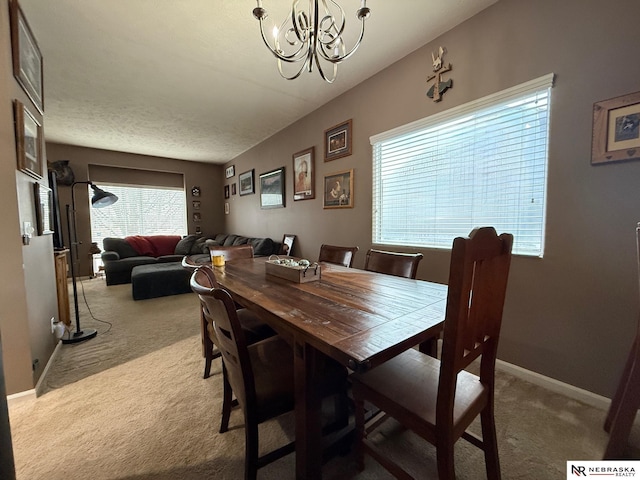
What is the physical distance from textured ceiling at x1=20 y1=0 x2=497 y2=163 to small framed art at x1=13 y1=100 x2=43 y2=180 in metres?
0.75

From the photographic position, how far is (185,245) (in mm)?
5461

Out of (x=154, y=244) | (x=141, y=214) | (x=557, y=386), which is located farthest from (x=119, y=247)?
(x=557, y=386)

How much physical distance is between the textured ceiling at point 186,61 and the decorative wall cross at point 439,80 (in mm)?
201

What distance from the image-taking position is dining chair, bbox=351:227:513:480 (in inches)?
28.2

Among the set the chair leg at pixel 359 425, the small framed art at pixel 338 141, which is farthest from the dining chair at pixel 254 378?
the small framed art at pixel 338 141

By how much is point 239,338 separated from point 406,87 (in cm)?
247

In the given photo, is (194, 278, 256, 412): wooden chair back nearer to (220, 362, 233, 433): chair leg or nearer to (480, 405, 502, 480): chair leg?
(220, 362, 233, 433): chair leg

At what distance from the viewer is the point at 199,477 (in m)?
1.09

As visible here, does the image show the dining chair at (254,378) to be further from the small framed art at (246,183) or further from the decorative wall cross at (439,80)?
the small framed art at (246,183)

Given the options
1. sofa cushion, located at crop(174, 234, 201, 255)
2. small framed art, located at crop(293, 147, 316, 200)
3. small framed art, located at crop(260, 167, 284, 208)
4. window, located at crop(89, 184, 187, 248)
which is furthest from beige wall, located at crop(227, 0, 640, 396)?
window, located at crop(89, 184, 187, 248)

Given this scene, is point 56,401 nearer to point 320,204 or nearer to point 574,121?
point 320,204

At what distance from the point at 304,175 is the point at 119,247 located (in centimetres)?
403

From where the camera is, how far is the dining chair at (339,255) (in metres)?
2.09

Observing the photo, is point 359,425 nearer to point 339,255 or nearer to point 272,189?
point 339,255
